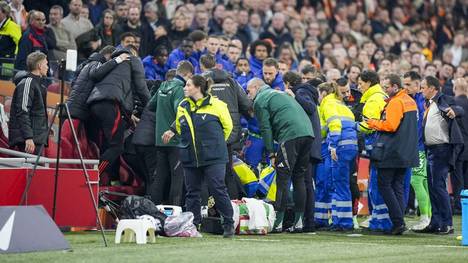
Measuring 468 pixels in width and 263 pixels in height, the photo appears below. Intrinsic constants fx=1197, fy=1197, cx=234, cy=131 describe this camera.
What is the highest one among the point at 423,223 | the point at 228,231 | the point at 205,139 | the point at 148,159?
the point at 205,139

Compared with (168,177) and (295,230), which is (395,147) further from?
(168,177)

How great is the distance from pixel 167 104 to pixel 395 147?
10.7ft

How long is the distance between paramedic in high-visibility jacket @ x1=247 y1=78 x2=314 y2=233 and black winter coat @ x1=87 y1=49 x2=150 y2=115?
1730 mm

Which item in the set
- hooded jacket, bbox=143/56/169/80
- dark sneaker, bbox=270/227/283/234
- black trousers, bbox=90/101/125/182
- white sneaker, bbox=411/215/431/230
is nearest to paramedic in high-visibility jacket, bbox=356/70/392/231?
white sneaker, bbox=411/215/431/230

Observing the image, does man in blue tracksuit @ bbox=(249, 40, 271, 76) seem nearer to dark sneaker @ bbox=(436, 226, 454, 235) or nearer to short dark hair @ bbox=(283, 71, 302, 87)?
short dark hair @ bbox=(283, 71, 302, 87)

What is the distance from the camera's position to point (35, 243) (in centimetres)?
1261

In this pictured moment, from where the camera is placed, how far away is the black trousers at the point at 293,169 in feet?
54.0

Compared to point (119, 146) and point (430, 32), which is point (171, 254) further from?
point (430, 32)

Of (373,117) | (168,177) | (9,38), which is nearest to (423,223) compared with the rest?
Result: (373,117)

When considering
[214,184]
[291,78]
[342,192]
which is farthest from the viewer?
[291,78]

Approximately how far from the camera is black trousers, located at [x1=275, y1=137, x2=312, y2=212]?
16469 millimetres

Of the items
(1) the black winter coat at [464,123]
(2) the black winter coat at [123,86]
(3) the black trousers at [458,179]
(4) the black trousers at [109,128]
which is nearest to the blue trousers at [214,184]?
(4) the black trousers at [109,128]

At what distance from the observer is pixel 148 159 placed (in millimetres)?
17469

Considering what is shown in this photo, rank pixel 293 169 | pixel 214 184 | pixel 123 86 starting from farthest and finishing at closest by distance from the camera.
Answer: pixel 123 86 → pixel 293 169 → pixel 214 184
